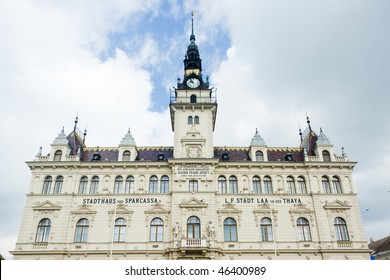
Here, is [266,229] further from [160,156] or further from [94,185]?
[94,185]

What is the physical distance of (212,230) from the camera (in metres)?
33.2

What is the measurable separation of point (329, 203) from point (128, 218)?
2265 centimetres

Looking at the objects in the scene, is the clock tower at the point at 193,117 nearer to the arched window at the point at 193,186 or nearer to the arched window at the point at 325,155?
the arched window at the point at 193,186

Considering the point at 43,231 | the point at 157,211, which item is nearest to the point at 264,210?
the point at 157,211

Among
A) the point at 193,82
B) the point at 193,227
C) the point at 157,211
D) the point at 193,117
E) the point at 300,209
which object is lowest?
the point at 193,227

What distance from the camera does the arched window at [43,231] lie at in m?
33.7

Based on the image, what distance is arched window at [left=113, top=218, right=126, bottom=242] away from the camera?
3384cm

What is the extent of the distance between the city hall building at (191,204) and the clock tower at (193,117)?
18 centimetres

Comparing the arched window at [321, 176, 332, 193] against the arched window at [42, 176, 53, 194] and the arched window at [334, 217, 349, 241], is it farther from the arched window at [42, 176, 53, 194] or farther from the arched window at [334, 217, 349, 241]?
the arched window at [42, 176, 53, 194]

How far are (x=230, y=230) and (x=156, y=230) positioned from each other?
806 centimetres

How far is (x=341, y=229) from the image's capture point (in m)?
34.9

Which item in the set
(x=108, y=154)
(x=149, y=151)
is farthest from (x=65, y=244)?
(x=149, y=151)

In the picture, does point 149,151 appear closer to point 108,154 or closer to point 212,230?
point 108,154

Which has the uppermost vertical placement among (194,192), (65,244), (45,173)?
(45,173)
